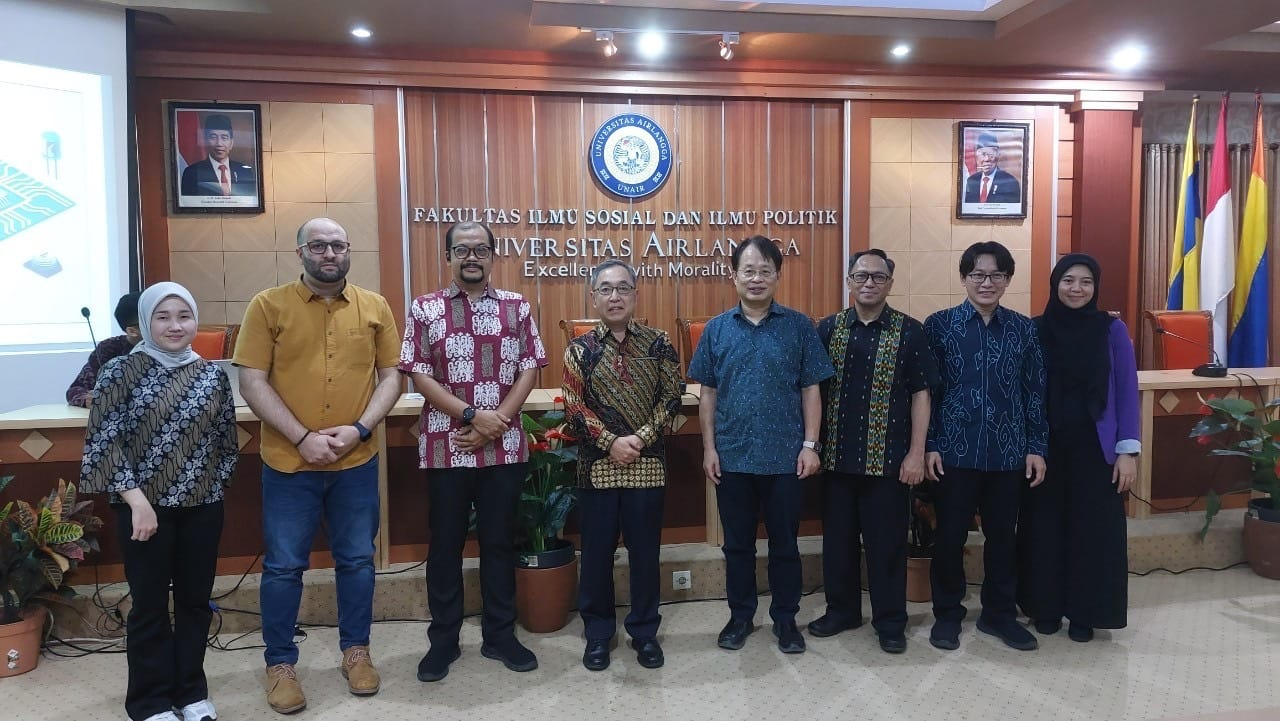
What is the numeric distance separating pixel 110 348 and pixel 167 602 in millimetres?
1508

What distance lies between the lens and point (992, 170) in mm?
5836

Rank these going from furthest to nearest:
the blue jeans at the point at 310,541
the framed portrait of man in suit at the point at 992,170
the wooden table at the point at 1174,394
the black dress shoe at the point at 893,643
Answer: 1. the framed portrait of man in suit at the point at 992,170
2. the wooden table at the point at 1174,394
3. the black dress shoe at the point at 893,643
4. the blue jeans at the point at 310,541

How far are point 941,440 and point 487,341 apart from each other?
1548mm

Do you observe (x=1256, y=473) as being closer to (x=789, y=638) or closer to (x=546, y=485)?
(x=789, y=638)

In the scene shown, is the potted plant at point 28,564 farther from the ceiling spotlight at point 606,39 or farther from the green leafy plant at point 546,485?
the ceiling spotlight at point 606,39

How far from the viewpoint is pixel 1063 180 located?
5.96m

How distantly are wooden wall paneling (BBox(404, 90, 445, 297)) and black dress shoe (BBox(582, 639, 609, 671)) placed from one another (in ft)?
10.7

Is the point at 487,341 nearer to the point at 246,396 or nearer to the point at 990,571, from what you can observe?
the point at 246,396

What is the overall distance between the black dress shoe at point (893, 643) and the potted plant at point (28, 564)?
106 inches

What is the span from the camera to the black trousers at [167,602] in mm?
2107

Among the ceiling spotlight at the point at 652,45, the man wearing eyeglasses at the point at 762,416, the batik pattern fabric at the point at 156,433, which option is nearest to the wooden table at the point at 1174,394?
the man wearing eyeglasses at the point at 762,416

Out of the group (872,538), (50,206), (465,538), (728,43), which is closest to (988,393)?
(872,538)

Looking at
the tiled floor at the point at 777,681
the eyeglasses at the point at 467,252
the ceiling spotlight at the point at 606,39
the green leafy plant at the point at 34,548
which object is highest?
the ceiling spotlight at the point at 606,39

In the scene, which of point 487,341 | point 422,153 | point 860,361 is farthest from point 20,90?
point 860,361
